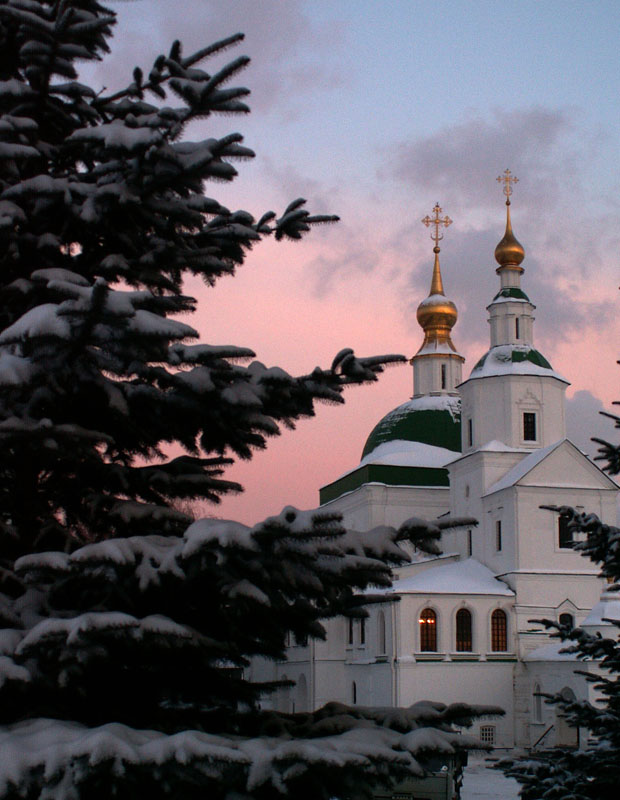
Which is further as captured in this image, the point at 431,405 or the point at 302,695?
the point at 431,405

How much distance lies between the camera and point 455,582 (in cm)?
3581

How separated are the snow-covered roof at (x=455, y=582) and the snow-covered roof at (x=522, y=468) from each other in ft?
10.1

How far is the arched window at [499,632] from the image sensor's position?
116 feet

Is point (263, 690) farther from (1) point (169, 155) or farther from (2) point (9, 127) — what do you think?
(2) point (9, 127)

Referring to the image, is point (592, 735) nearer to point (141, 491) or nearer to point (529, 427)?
point (141, 491)

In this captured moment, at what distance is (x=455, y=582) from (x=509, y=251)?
14.5 meters

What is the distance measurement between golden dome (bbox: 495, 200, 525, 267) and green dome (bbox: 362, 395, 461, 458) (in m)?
9.60

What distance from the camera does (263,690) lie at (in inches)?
215

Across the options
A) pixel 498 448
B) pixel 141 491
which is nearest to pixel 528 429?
pixel 498 448

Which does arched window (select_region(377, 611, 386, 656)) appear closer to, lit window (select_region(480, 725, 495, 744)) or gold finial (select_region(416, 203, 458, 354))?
lit window (select_region(480, 725, 495, 744))

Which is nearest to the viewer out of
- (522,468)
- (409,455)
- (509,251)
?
(522,468)

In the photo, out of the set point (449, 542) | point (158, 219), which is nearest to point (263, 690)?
point (158, 219)

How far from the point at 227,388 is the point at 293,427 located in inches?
23.8

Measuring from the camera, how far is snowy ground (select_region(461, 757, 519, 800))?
72.6ft
